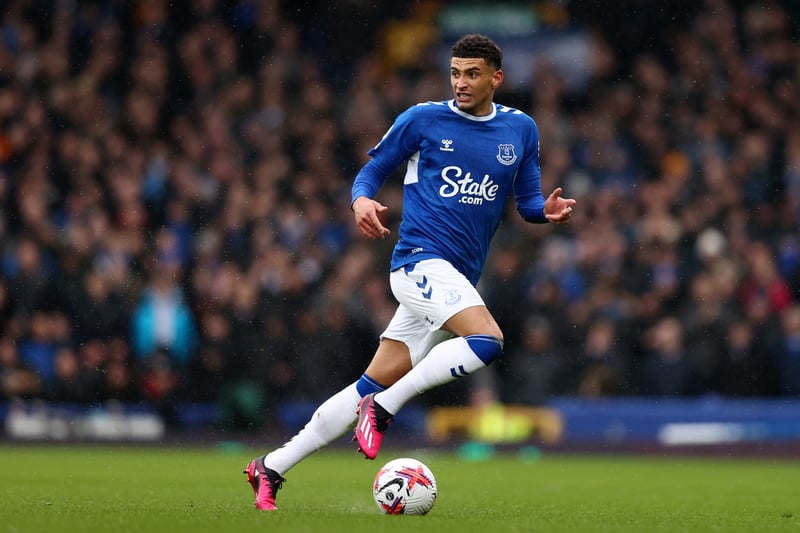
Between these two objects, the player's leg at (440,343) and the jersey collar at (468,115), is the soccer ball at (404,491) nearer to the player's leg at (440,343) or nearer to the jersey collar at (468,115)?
the player's leg at (440,343)

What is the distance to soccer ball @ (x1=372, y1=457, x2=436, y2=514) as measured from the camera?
7438mm

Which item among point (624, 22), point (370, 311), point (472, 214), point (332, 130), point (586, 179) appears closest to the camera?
point (472, 214)

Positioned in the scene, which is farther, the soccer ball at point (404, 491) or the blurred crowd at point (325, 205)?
the blurred crowd at point (325, 205)

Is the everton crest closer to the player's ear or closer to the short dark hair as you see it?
the player's ear

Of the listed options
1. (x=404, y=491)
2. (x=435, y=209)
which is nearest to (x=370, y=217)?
(x=435, y=209)

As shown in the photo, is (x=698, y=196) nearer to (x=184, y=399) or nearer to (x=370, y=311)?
(x=370, y=311)

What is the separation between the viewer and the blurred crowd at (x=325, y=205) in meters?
16.1

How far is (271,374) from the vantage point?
16484 mm

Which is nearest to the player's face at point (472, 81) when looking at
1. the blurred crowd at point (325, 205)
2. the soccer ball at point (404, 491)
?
the soccer ball at point (404, 491)

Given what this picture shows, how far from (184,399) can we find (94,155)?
432 centimetres

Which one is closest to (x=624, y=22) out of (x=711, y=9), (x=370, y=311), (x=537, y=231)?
(x=711, y=9)

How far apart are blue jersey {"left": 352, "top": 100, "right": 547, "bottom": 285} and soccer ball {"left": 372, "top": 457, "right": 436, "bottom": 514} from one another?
3.66 ft

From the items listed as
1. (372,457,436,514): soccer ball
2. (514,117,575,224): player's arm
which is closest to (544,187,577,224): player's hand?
(514,117,575,224): player's arm

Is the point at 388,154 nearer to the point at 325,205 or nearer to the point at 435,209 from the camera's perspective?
the point at 435,209
